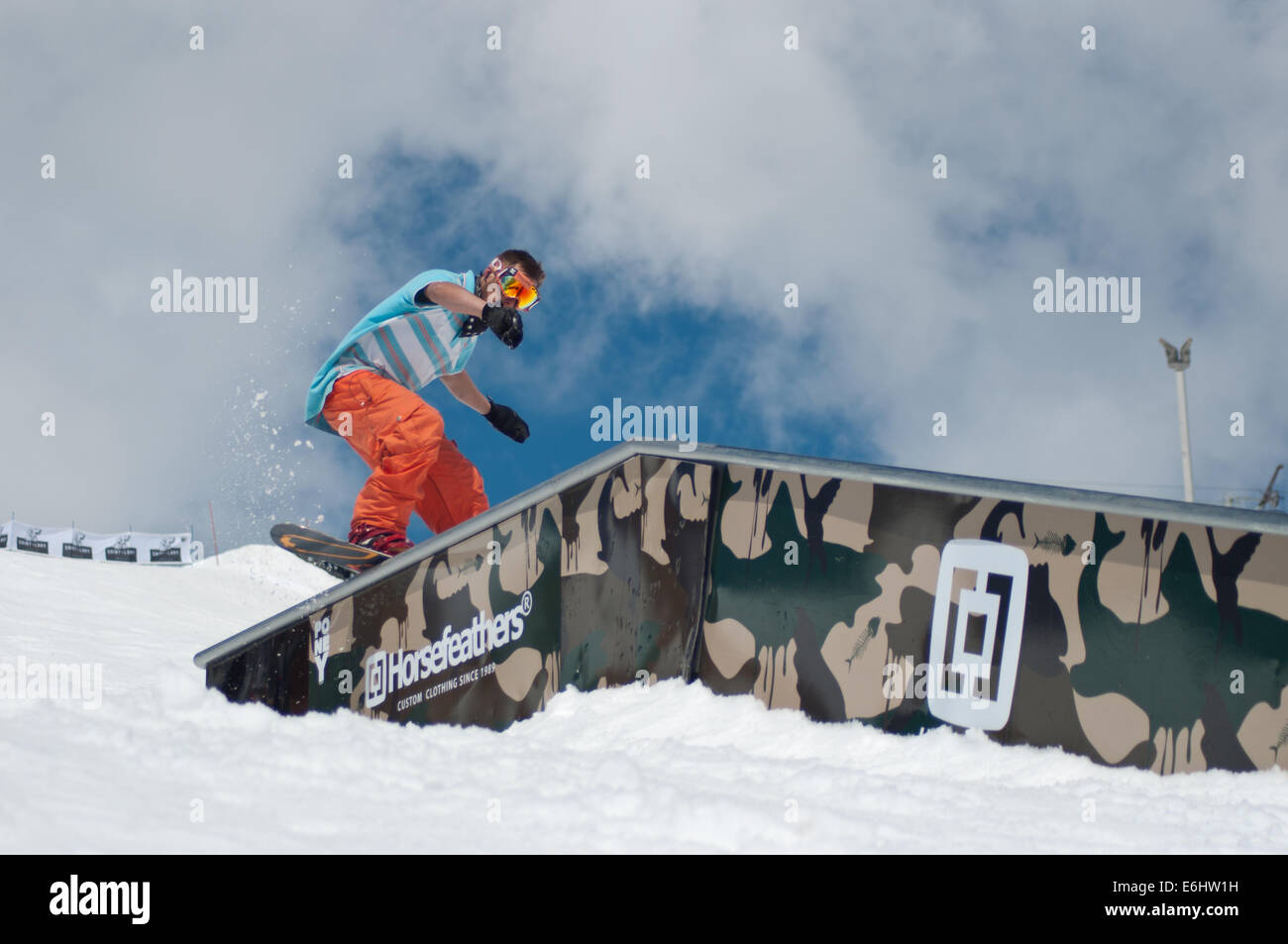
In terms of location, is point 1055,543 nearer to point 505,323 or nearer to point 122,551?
point 505,323

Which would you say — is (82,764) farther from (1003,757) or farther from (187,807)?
(1003,757)

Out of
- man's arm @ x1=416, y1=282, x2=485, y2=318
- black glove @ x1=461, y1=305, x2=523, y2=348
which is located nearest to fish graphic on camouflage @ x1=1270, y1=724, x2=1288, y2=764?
black glove @ x1=461, y1=305, x2=523, y2=348

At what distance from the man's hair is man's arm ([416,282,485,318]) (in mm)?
347

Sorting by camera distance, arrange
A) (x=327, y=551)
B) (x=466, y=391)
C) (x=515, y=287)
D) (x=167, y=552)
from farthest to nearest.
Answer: (x=167, y=552) < (x=466, y=391) < (x=515, y=287) < (x=327, y=551)

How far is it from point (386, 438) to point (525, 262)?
1.25 metres

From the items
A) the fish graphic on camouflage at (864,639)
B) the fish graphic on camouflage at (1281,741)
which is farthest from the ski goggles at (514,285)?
the fish graphic on camouflage at (1281,741)

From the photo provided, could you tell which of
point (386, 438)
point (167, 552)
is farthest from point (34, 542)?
point (386, 438)

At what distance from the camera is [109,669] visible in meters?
4.62

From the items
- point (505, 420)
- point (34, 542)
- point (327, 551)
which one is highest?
point (505, 420)

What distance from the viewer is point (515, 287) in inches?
209

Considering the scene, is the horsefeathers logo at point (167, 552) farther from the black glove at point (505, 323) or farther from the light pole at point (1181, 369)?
the light pole at point (1181, 369)

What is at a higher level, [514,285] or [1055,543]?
[514,285]

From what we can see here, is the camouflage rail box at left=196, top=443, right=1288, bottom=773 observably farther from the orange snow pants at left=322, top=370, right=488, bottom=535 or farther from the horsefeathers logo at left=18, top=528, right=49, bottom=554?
the horsefeathers logo at left=18, top=528, right=49, bottom=554

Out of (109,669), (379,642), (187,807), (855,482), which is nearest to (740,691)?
(855,482)
